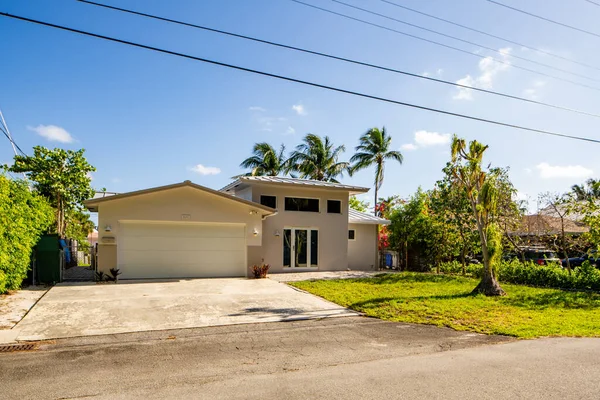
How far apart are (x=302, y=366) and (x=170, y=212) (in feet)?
34.7

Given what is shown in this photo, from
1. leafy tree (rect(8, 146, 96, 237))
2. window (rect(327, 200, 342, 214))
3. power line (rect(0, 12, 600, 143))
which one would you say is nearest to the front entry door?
window (rect(327, 200, 342, 214))

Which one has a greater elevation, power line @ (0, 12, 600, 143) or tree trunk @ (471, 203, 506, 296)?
power line @ (0, 12, 600, 143)

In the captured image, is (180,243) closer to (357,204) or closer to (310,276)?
(310,276)

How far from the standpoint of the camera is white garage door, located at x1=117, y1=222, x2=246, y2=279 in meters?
14.4

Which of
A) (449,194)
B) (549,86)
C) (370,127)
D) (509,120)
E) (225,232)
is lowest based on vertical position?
(225,232)

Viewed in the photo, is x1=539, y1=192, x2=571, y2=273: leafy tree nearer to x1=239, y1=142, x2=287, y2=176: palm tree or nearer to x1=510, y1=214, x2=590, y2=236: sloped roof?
x1=510, y1=214, x2=590, y2=236: sloped roof

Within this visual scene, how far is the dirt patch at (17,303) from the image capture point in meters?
7.88

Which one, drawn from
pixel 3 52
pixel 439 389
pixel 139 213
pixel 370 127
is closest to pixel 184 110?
pixel 139 213

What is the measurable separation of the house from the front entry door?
46 mm

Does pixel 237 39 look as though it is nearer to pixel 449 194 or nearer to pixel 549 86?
pixel 549 86

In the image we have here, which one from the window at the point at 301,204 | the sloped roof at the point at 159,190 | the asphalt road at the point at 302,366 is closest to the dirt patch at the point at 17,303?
the asphalt road at the point at 302,366

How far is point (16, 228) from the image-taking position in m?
10.2

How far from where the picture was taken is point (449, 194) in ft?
56.7

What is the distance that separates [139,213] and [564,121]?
15.1 meters
